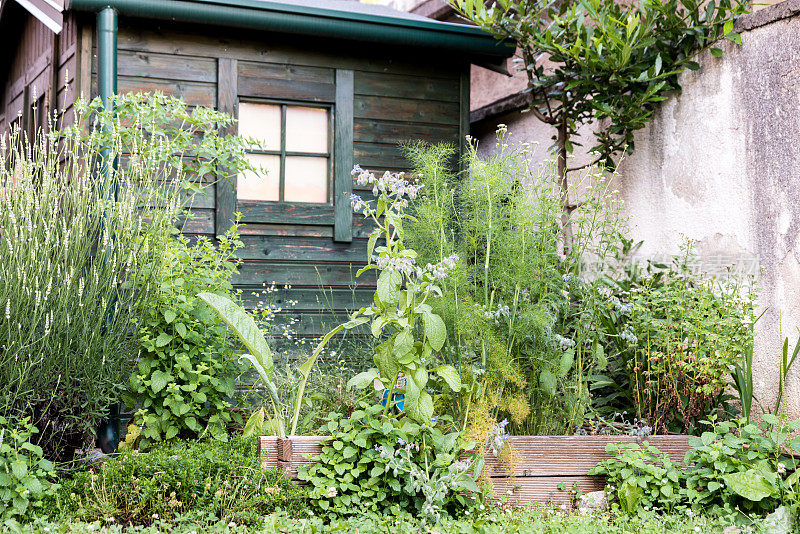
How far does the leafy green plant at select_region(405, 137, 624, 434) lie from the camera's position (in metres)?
3.70

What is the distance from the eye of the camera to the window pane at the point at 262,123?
5602 mm

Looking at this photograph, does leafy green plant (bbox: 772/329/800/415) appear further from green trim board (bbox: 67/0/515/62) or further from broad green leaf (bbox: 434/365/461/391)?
green trim board (bbox: 67/0/515/62)

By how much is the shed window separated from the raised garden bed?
286 centimetres

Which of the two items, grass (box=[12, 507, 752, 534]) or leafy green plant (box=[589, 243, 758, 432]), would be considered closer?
grass (box=[12, 507, 752, 534])

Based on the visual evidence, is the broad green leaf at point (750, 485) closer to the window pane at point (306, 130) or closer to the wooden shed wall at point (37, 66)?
the window pane at point (306, 130)

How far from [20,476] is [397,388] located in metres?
1.60

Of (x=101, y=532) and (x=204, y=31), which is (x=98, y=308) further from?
(x=204, y=31)

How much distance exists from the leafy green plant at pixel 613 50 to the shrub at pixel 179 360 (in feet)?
6.80

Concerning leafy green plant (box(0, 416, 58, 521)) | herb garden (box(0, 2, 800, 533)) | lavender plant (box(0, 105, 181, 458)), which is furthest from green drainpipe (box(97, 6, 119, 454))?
leafy green plant (box(0, 416, 58, 521))

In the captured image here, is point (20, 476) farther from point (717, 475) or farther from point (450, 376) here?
point (717, 475)

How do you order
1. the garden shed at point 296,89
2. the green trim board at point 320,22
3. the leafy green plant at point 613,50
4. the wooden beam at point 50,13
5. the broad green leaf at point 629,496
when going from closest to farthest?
the broad green leaf at point 629,496 < the leafy green plant at point 613,50 < the green trim board at point 320,22 < the garden shed at point 296,89 < the wooden beam at point 50,13

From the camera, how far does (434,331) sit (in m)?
3.27

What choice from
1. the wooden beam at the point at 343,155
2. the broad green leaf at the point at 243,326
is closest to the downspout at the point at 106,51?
the wooden beam at the point at 343,155

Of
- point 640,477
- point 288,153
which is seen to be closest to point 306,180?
point 288,153
